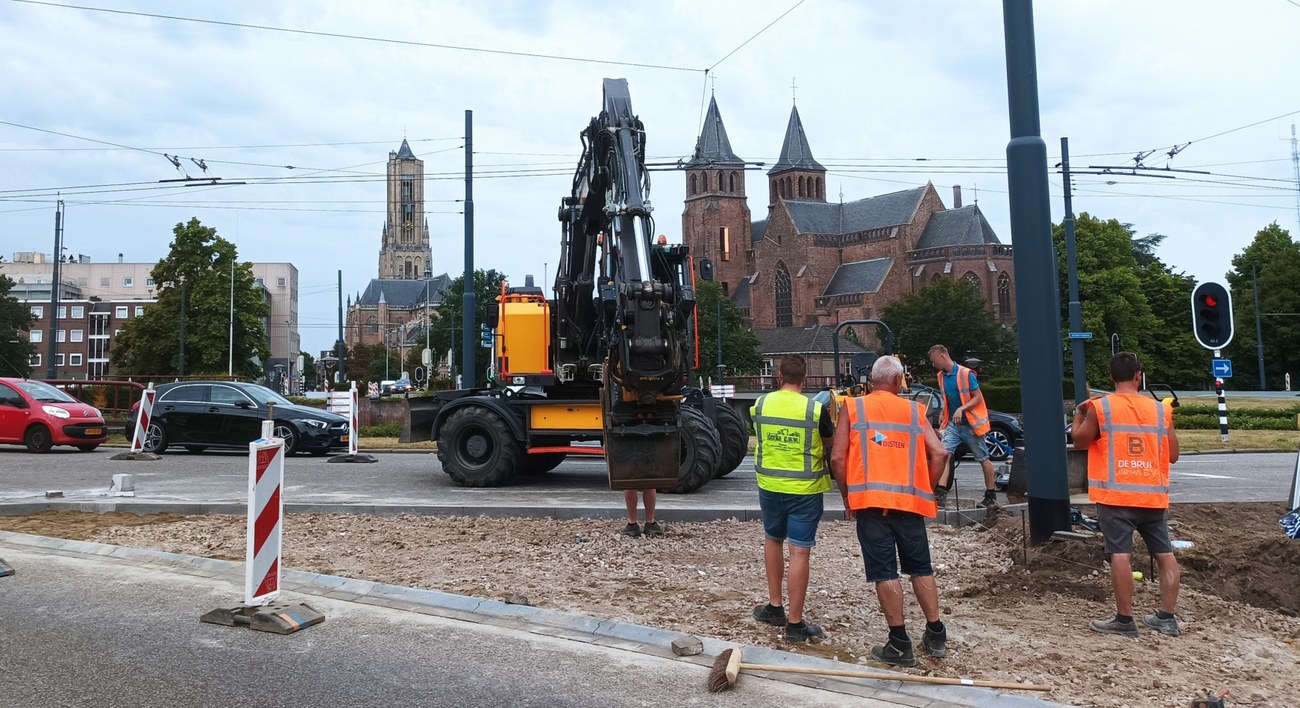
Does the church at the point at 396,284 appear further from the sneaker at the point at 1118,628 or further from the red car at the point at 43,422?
the sneaker at the point at 1118,628

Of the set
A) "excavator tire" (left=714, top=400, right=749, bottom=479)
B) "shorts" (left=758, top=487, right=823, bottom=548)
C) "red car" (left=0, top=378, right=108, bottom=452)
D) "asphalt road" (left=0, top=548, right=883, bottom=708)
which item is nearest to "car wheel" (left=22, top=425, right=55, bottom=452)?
"red car" (left=0, top=378, right=108, bottom=452)

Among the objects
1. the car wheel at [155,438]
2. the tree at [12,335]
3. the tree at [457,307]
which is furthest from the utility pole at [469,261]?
the tree at [12,335]

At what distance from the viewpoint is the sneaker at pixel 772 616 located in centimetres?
579

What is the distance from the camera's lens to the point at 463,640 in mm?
5500

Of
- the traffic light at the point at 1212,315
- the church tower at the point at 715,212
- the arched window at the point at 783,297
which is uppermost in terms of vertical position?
the church tower at the point at 715,212

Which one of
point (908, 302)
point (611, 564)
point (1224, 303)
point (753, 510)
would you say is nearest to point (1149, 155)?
point (1224, 303)

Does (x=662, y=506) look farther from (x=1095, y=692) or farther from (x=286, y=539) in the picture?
(x=1095, y=692)

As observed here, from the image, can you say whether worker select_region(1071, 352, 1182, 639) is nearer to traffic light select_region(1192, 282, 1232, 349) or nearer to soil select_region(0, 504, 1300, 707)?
soil select_region(0, 504, 1300, 707)

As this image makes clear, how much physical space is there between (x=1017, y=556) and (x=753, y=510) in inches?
118

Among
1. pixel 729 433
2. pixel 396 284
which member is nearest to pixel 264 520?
pixel 729 433

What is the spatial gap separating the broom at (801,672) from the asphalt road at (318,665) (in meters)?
0.07

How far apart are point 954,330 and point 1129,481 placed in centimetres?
6236

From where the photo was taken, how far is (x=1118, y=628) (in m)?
5.60

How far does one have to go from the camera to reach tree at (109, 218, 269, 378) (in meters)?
54.9
